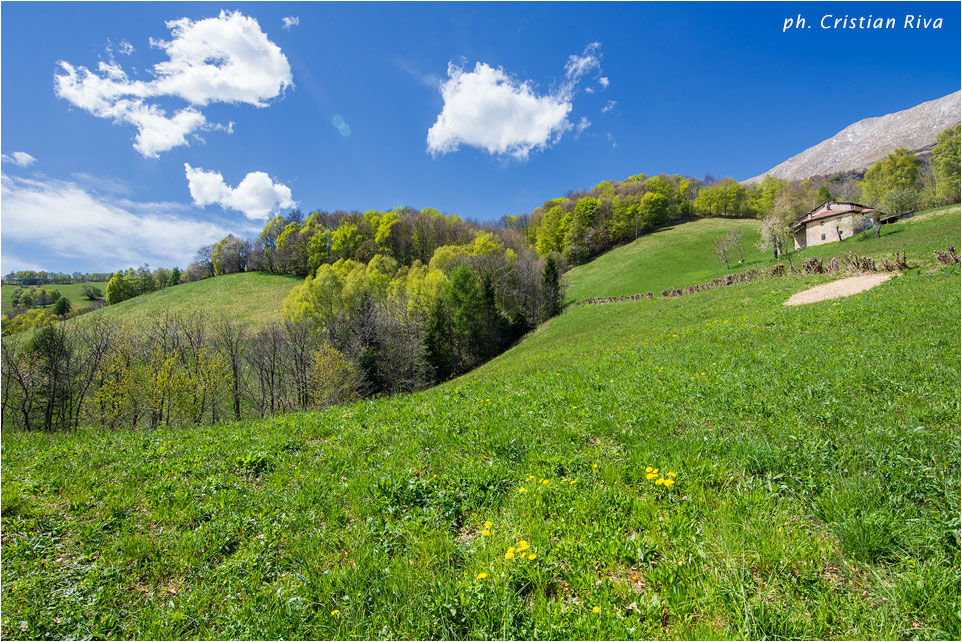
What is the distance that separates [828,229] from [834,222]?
1.15m

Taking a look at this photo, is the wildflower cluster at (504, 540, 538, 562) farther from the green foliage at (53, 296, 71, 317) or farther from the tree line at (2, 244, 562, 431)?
the green foliage at (53, 296, 71, 317)

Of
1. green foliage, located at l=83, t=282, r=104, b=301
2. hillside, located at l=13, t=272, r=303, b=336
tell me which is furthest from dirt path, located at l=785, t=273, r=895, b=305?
green foliage, located at l=83, t=282, r=104, b=301

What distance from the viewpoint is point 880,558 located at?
9.96 feet

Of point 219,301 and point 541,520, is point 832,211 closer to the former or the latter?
point 541,520

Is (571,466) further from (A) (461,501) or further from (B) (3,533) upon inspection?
(B) (3,533)

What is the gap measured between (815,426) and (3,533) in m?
11.1

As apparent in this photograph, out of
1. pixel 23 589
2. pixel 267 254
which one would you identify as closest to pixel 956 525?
pixel 23 589

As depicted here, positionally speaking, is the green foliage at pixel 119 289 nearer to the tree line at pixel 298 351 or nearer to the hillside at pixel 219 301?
the hillside at pixel 219 301

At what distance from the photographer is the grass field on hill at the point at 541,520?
293cm

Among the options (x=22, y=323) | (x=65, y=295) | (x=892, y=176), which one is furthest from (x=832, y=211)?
(x=65, y=295)

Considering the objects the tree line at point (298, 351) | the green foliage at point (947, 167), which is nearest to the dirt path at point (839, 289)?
→ the tree line at point (298, 351)

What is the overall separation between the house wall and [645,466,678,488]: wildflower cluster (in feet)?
215

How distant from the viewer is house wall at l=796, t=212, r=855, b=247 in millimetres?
48812

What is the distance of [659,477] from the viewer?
4.40 m
